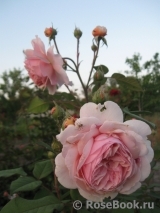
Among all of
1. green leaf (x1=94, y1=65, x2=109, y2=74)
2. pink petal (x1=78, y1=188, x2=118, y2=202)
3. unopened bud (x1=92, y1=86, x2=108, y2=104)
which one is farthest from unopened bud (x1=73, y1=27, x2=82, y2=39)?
pink petal (x1=78, y1=188, x2=118, y2=202)

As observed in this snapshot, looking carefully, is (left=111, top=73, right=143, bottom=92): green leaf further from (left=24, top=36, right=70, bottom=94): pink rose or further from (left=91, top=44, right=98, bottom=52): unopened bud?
(left=24, top=36, right=70, bottom=94): pink rose

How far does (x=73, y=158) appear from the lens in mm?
451

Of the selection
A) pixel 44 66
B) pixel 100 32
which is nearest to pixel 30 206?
pixel 44 66

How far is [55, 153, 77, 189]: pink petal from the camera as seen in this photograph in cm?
47

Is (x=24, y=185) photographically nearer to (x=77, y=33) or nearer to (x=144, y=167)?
(x=144, y=167)

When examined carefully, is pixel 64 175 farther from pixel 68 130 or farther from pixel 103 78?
pixel 103 78

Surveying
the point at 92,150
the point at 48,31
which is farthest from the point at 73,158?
the point at 48,31

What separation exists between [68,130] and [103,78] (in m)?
0.36

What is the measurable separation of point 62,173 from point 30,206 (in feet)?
0.55

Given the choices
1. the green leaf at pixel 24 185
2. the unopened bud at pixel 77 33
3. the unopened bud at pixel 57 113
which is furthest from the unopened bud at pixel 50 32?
the green leaf at pixel 24 185

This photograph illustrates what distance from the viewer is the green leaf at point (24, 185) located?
638 millimetres

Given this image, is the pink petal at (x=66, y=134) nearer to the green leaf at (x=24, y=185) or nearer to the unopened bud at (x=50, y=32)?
the green leaf at (x=24, y=185)

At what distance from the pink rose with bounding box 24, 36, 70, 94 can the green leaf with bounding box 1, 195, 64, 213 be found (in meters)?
0.32

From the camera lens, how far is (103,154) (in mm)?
442
